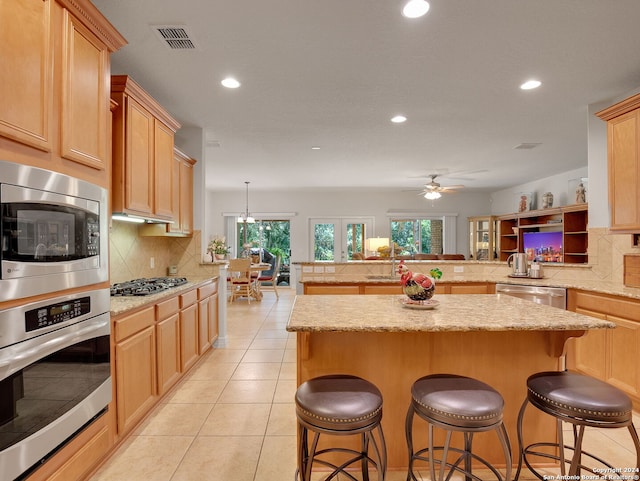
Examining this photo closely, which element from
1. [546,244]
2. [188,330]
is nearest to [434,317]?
[188,330]

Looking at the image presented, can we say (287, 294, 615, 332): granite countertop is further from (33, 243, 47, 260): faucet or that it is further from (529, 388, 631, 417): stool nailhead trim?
(33, 243, 47, 260): faucet

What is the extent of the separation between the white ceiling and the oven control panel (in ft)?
5.47

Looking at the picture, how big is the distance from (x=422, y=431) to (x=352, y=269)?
7.76 ft

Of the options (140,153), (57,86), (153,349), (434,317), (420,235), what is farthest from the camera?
(420,235)

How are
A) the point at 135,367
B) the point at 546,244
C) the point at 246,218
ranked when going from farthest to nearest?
the point at 246,218 < the point at 546,244 < the point at 135,367

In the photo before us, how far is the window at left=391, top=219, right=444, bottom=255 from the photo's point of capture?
9.18 m

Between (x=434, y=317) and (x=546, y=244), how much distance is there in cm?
642

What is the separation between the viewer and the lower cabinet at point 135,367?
2.03 meters

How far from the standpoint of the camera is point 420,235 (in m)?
9.24

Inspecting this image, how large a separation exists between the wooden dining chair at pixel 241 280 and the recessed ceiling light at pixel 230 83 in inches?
165

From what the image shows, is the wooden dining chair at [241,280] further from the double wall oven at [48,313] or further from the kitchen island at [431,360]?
the kitchen island at [431,360]

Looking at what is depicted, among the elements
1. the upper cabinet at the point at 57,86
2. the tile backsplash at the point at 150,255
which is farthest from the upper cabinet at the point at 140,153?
the upper cabinet at the point at 57,86

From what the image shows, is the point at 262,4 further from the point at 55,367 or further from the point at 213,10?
the point at 55,367

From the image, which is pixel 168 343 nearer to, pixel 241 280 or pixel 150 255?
pixel 150 255
